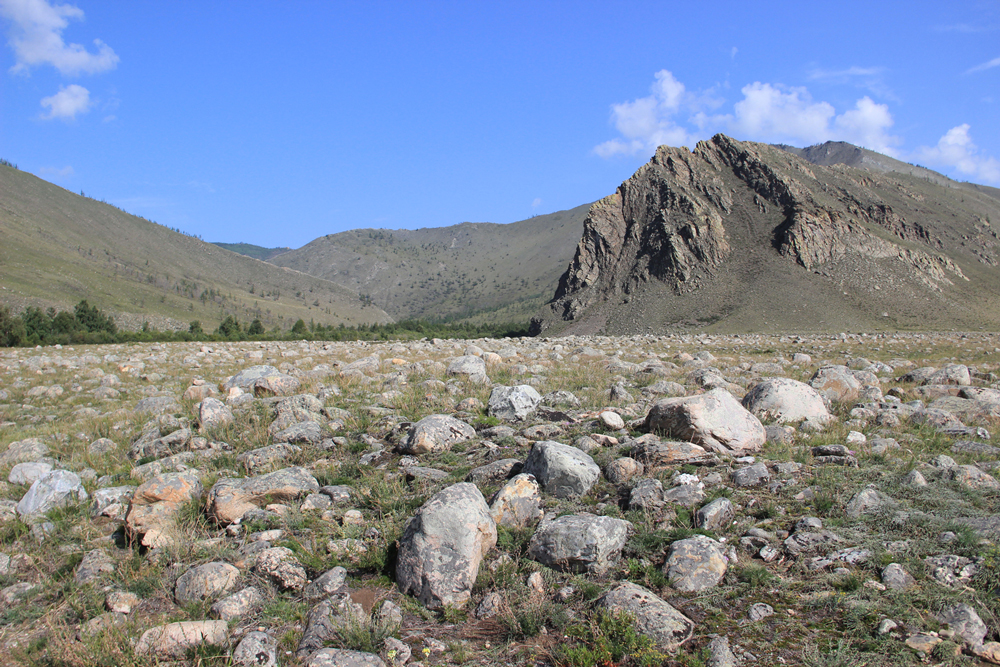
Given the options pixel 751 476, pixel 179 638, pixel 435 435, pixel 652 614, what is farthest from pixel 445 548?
pixel 751 476

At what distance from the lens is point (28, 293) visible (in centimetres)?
9581

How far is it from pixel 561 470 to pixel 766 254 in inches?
3405

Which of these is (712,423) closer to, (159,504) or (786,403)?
(786,403)

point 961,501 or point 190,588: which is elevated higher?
point 961,501

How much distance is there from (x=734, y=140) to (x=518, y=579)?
107m

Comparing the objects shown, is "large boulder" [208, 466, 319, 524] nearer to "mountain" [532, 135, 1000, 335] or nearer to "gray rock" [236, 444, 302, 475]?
"gray rock" [236, 444, 302, 475]

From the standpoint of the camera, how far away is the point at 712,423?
6.71 m

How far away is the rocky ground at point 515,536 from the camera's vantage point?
369cm

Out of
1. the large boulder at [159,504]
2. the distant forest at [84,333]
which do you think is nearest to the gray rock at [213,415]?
the large boulder at [159,504]

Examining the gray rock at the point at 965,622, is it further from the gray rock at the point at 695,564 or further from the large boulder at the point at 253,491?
the large boulder at the point at 253,491

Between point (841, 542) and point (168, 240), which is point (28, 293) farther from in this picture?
point (841, 542)

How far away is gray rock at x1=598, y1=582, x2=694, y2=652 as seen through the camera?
3621mm

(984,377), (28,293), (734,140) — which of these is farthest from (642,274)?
(28,293)

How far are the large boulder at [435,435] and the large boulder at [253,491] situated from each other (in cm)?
134
